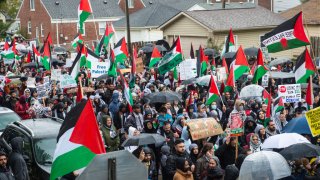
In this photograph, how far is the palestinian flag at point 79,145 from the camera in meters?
8.95

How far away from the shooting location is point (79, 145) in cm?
897

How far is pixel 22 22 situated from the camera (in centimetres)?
7306

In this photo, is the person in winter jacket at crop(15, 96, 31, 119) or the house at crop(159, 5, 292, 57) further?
the house at crop(159, 5, 292, 57)

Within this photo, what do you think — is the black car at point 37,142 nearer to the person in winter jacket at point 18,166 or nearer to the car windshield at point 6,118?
the person in winter jacket at point 18,166

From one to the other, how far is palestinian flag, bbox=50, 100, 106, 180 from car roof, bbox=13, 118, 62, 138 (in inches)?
200

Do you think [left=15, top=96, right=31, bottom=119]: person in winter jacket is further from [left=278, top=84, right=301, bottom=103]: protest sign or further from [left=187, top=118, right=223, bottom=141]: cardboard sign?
[left=187, top=118, right=223, bottom=141]: cardboard sign

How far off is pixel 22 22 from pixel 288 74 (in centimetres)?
5057

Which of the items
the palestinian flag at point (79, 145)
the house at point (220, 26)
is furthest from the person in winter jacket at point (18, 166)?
the house at point (220, 26)

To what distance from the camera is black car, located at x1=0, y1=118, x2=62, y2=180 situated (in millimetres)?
13406

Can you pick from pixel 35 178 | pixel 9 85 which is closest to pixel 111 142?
→ pixel 35 178

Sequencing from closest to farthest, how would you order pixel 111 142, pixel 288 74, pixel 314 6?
1. pixel 111 142
2. pixel 288 74
3. pixel 314 6

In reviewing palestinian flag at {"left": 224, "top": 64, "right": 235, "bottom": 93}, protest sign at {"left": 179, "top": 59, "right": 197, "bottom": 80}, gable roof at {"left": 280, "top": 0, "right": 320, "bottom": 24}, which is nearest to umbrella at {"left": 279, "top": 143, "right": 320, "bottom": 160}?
palestinian flag at {"left": 224, "top": 64, "right": 235, "bottom": 93}

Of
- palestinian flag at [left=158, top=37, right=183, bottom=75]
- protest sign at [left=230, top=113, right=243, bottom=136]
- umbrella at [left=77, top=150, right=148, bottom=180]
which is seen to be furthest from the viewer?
palestinian flag at [left=158, top=37, right=183, bottom=75]

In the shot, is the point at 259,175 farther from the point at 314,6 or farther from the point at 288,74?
the point at 314,6
